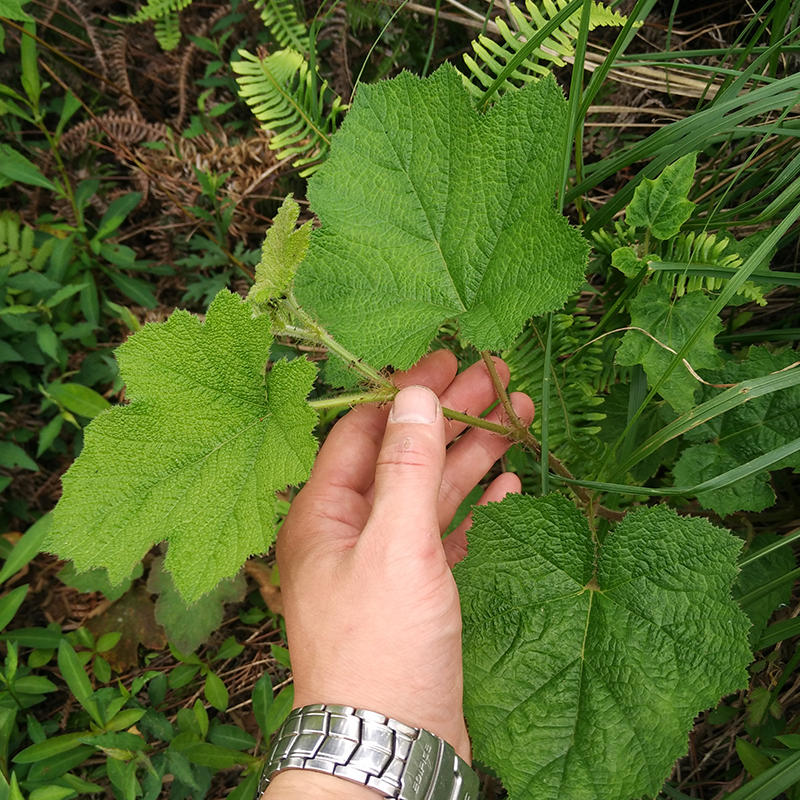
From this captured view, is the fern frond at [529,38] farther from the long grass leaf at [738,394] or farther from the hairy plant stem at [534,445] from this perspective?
the long grass leaf at [738,394]

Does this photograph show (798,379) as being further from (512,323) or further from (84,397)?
(84,397)

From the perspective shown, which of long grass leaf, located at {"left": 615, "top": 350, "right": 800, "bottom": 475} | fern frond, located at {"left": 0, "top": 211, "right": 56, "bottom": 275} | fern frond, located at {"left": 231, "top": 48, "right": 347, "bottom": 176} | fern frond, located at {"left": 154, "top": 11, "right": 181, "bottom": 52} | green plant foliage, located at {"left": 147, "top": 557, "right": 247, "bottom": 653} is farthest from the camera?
fern frond, located at {"left": 154, "top": 11, "right": 181, "bottom": 52}

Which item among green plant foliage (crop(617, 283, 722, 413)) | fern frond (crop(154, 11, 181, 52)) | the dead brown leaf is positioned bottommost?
the dead brown leaf

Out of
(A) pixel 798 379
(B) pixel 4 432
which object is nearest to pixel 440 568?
(A) pixel 798 379

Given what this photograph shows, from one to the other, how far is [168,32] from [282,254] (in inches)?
89.8

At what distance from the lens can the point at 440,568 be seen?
1.41 meters

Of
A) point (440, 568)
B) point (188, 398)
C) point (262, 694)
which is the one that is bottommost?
point (262, 694)

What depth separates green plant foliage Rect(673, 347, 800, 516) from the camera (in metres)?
1.54

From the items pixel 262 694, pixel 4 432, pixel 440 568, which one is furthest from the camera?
pixel 4 432

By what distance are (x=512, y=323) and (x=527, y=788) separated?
3.27 feet

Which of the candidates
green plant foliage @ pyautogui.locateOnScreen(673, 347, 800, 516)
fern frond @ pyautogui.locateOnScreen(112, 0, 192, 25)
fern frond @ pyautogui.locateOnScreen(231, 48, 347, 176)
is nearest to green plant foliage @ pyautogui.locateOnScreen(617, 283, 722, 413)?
green plant foliage @ pyautogui.locateOnScreen(673, 347, 800, 516)

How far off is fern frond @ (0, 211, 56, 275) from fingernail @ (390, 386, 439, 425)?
6.90 ft

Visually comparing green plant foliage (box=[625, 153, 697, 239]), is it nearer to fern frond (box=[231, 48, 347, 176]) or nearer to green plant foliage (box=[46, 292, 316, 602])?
green plant foliage (box=[46, 292, 316, 602])

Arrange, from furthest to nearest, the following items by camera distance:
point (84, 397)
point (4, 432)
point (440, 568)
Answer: point (4, 432), point (84, 397), point (440, 568)
